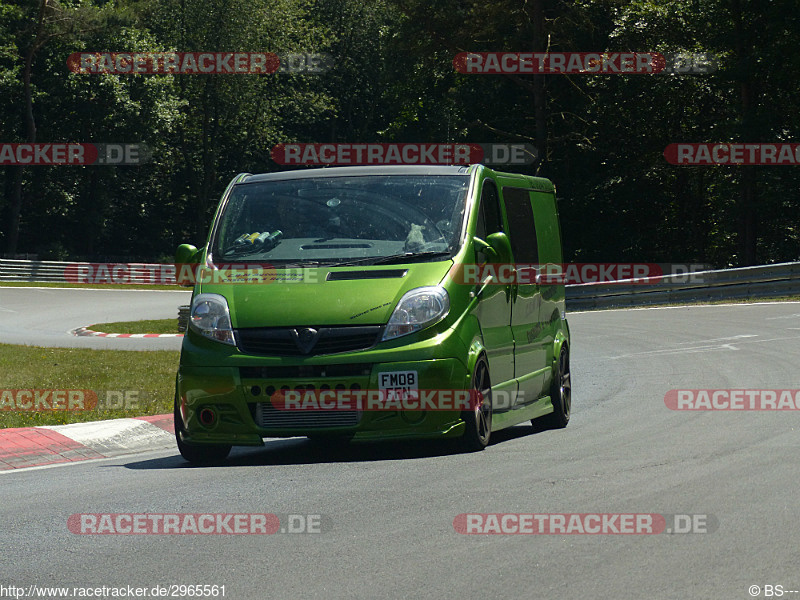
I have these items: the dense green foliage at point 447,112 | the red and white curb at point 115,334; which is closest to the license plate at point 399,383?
the red and white curb at point 115,334

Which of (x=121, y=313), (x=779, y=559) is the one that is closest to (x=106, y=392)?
(x=779, y=559)

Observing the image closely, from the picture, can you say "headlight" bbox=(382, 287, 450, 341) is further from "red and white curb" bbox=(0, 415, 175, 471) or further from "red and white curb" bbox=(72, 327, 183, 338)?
"red and white curb" bbox=(72, 327, 183, 338)

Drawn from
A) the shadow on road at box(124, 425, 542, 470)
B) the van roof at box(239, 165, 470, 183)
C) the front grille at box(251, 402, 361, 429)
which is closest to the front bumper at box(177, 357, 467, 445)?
the front grille at box(251, 402, 361, 429)

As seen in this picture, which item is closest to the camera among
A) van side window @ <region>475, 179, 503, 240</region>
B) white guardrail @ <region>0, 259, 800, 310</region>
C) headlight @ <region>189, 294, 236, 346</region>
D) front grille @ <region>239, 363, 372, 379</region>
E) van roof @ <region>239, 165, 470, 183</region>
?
front grille @ <region>239, 363, 372, 379</region>

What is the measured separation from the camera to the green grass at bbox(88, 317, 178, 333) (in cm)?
3044

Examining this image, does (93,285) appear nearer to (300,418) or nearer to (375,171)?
(375,171)

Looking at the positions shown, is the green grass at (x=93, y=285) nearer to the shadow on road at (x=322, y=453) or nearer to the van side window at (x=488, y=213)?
the shadow on road at (x=322, y=453)

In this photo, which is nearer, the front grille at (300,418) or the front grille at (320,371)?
the front grille at (320,371)

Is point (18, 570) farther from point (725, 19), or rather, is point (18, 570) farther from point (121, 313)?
point (725, 19)

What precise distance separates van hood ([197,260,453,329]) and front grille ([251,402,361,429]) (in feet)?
1.97

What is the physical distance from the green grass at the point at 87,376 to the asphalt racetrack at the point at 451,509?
2420mm

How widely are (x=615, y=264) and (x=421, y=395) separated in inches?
1666

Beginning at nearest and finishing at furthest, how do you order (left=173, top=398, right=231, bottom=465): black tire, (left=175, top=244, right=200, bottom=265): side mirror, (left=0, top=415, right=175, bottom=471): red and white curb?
1. (left=173, top=398, right=231, bottom=465): black tire
2. (left=175, top=244, right=200, bottom=265): side mirror
3. (left=0, top=415, right=175, bottom=471): red and white curb

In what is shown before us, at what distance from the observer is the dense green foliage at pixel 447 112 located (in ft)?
148
